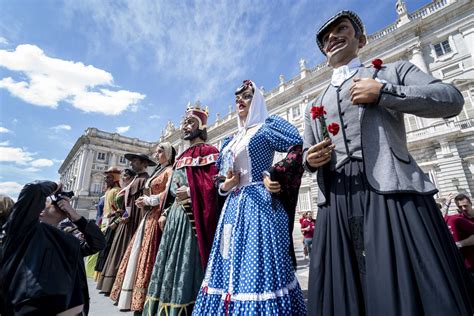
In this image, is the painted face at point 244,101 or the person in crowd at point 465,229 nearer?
the painted face at point 244,101

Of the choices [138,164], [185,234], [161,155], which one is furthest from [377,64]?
[138,164]

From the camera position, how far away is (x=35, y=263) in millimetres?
1689

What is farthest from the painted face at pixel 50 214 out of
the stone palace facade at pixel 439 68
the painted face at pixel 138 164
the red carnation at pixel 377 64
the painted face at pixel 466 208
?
the stone palace facade at pixel 439 68

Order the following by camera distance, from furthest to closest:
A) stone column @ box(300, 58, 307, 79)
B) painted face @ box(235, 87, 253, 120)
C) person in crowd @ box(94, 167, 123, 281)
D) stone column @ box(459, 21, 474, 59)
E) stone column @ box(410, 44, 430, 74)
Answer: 1. stone column @ box(300, 58, 307, 79)
2. stone column @ box(410, 44, 430, 74)
3. stone column @ box(459, 21, 474, 59)
4. person in crowd @ box(94, 167, 123, 281)
5. painted face @ box(235, 87, 253, 120)

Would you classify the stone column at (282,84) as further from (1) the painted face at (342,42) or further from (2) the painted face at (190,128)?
(1) the painted face at (342,42)

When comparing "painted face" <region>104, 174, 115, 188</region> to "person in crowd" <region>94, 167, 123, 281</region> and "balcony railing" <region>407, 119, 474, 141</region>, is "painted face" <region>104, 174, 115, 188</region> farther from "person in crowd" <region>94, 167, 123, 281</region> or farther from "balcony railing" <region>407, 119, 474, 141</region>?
"balcony railing" <region>407, 119, 474, 141</region>

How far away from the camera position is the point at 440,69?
15258mm

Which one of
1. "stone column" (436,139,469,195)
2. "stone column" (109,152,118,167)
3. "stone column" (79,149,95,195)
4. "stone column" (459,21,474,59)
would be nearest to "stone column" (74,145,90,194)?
"stone column" (79,149,95,195)

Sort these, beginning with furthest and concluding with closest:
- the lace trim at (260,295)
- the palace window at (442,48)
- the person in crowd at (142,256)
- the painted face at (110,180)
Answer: the palace window at (442,48), the painted face at (110,180), the person in crowd at (142,256), the lace trim at (260,295)

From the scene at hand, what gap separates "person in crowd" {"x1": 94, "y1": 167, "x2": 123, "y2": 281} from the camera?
382 centimetres

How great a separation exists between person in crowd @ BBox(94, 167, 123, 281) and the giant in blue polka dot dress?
2.59 meters

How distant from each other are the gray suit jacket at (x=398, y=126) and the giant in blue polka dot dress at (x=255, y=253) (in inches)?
31.0

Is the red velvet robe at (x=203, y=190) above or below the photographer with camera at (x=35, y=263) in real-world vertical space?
above

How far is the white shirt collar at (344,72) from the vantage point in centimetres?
138
